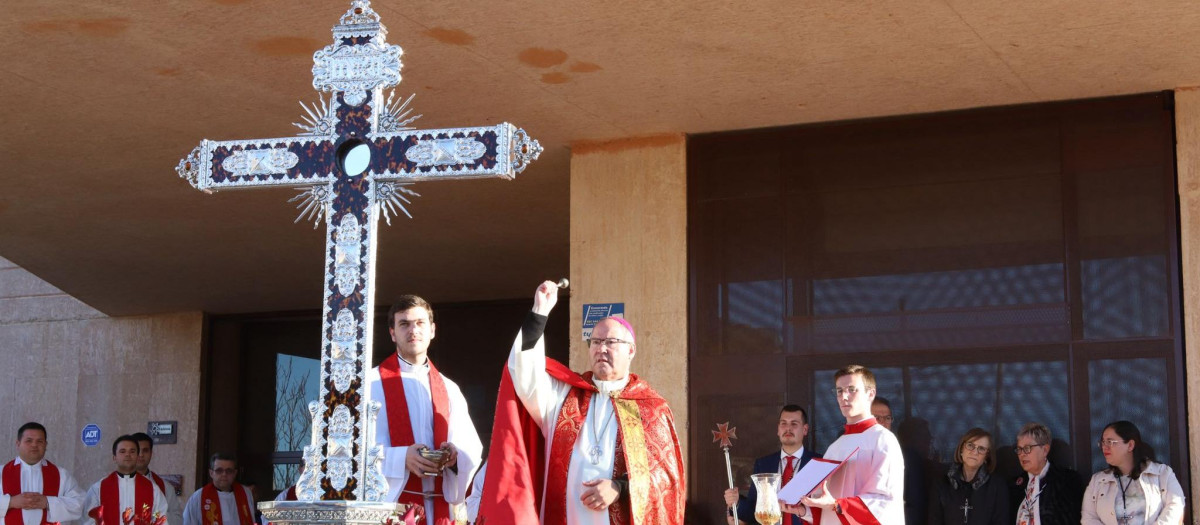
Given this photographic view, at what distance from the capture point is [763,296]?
895cm

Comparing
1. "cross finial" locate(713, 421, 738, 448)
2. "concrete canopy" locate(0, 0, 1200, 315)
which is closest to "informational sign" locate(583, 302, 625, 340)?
"concrete canopy" locate(0, 0, 1200, 315)

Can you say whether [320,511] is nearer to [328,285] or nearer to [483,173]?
[328,285]

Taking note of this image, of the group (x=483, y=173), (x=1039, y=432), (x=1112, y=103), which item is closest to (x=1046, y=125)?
(x=1112, y=103)

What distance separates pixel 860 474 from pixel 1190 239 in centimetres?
289

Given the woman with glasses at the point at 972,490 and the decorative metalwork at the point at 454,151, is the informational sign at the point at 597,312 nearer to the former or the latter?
the woman with glasses at the point at 972,490

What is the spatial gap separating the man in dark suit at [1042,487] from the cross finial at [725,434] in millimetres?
1636

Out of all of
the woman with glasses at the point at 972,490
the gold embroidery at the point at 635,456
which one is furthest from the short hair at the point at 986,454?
the gold embroidery at the point at 635,456

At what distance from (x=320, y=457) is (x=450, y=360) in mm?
11299

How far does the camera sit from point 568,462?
5680 mm

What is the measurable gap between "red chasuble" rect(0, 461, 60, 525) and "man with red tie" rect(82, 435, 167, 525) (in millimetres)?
528

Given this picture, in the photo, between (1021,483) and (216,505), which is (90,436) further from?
(1021,483)

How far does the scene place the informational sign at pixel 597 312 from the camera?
9.05 m

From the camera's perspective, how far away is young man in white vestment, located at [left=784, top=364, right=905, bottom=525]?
5.94 metres

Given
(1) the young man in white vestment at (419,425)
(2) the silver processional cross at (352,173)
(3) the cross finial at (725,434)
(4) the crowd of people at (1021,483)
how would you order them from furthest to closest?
1. (3) the cross finial at (725,434)
2. (4) the crowd of people at (1021,483)
3. (1) the young man in white vestment at (419,425)
4. (2) the silver processional cross at (352,173)
